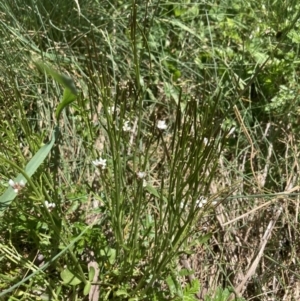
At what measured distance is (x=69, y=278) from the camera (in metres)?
1.25

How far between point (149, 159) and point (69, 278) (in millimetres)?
453

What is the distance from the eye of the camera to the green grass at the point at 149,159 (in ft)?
4.00

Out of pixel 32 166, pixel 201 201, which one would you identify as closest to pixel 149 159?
pixel 201 201

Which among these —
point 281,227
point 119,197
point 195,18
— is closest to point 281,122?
point 281,227

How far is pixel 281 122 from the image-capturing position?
1.75 meters

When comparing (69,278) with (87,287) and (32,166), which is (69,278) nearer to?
(87,287)

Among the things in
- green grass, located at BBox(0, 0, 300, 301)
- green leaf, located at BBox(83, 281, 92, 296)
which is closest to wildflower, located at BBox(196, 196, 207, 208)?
green grass, located at BBox(0, 0, 300, 301)

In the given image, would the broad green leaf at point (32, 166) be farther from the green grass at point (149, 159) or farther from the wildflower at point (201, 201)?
the wildflower at point (201, 201)

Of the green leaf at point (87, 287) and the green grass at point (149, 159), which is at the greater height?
the green grass at point (149, 159)

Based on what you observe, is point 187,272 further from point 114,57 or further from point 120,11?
point 120,11

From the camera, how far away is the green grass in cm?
122

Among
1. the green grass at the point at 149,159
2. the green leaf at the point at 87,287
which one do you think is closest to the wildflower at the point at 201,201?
the green grass at the point at 149,159

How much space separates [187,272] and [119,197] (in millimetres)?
299

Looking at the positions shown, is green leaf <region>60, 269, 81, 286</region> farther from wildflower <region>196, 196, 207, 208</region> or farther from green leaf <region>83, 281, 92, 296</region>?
wildflower <region>196, 196, 207, 208</region>
